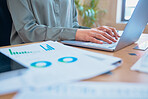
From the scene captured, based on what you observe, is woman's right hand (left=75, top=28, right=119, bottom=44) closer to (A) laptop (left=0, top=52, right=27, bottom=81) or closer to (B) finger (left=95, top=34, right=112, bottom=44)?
(B) finger (left=95, top=34, right=112, bottom=44)

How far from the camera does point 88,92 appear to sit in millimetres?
265

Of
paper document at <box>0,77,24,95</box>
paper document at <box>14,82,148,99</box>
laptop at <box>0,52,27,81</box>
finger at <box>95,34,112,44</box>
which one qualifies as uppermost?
paper document at <box>0,77,24,95</box>

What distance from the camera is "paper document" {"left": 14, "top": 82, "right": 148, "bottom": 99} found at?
255 mm

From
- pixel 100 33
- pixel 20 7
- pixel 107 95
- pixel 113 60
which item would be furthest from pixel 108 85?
pixel 20 7

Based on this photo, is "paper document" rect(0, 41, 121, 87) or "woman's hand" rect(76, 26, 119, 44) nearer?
"paper document" rect(0, 41, 121, 87)

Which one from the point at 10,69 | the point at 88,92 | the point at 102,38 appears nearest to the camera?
the point at 88,92

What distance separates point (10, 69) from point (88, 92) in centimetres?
22

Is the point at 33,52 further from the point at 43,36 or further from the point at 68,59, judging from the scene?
the point at 43,36

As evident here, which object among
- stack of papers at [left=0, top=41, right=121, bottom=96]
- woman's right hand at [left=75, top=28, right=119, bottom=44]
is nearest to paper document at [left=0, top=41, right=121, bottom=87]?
stack of papers at [left=0, top=41, right=121, bottom=96]

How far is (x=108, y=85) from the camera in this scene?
28 centimetres

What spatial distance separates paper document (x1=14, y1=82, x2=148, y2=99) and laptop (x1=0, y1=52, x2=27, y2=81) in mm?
88

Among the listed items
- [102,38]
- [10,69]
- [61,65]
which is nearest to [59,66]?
[61,65]

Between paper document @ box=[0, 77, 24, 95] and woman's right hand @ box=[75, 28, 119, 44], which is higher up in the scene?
paper document @ box=[0, 77, 24, 95]

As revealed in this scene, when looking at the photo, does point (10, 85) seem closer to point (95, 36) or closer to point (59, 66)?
point (59, 66)
